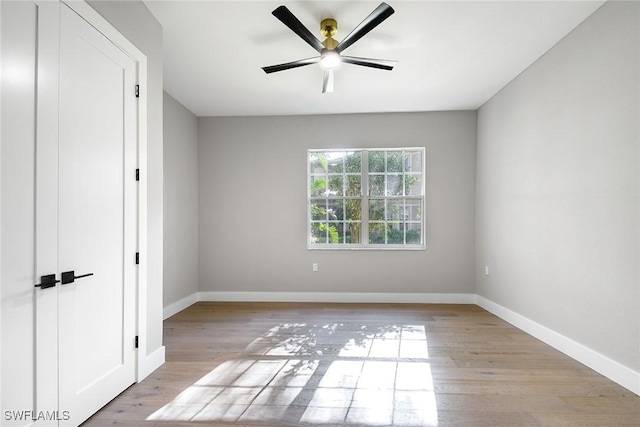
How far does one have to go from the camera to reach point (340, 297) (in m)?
4.94

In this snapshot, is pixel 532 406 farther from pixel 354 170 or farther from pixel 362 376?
pixel 354 170

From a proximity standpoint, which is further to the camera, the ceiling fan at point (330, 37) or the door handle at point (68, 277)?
the ceiling fan at point (330, 37)

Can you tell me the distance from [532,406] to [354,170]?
142 inches

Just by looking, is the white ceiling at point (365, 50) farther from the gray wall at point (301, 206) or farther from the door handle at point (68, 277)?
the door handle at point (68, 277)

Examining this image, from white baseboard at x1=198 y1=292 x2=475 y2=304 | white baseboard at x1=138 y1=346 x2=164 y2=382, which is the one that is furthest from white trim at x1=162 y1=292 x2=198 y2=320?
white baseboard at x1=138 y1=346 x2=164 y2=382

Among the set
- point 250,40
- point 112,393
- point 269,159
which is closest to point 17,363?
point 112,393

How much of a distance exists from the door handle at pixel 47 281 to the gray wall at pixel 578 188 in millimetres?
3549

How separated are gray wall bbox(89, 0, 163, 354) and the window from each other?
2.56 metres

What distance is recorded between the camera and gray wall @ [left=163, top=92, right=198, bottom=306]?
4.25 metres

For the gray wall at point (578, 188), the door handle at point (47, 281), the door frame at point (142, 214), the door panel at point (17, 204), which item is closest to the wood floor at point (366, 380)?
the door frame at point (142, 214)

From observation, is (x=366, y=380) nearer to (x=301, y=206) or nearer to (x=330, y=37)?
(x=330, y=37)

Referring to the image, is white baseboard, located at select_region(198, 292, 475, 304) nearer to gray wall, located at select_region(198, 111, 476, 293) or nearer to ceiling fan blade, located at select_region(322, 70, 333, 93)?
gray wall, located at select_region(198, 111, 476, 293)

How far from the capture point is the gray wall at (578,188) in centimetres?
236

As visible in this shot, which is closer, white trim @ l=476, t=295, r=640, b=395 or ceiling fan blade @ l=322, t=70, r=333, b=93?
white trim @ l=476, t=295, r=640, b=395
